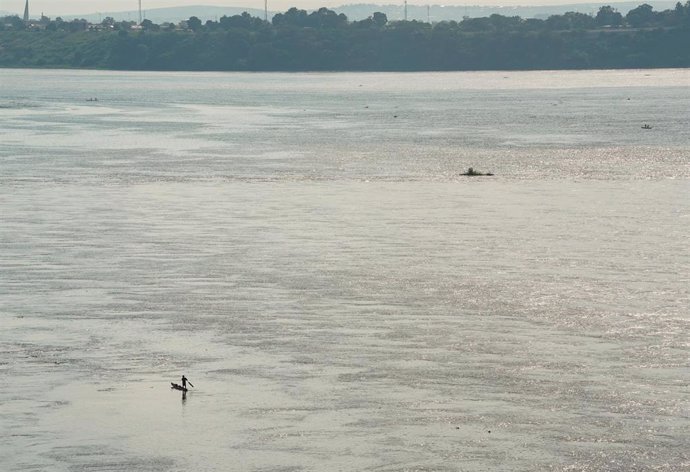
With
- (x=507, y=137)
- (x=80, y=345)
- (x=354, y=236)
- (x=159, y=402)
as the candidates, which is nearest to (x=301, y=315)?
(x=80, y=345)

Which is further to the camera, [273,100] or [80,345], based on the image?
[273,100]

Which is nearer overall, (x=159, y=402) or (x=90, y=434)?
(x=90, y=434)

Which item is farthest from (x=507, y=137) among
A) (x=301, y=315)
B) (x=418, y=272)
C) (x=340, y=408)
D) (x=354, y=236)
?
(x=340, y=408)

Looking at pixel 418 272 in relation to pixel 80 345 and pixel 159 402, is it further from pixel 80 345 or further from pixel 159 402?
pixel 159 402

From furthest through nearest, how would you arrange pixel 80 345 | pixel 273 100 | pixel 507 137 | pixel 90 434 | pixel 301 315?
pixel 273 100, pixel 507 137, pixel 301 315, pixel 80 345, pixel 90 434

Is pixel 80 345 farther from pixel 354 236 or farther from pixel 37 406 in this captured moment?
pixel 354 236

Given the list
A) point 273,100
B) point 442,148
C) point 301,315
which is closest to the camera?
point 301,315
